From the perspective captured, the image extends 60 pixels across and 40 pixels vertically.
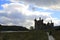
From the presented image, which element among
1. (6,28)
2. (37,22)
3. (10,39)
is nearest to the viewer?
(10,39)

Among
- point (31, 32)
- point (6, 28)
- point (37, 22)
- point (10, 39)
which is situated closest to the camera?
point (10, 39)

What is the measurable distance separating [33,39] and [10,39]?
3.17m

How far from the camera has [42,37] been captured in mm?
24688

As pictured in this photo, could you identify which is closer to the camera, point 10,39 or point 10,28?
point 10,39

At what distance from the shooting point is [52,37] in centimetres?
A: 2559

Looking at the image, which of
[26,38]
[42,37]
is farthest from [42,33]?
[26,38]

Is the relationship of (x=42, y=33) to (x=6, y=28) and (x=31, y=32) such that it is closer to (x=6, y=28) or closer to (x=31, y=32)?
(x=31, y=32)

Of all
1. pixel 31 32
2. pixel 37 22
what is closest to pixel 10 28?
pixel 37 22

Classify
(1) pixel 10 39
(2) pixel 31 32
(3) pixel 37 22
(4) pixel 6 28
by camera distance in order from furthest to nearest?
(3) pixel 37 22 → (4) pixel 6 28 → (2) pixel 31 32 → (1) pixel 10 39

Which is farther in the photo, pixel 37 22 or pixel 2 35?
pixel 37 22

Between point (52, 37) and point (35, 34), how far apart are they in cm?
255

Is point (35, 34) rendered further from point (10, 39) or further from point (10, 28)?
point (10, 28)

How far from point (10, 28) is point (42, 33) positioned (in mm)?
10802

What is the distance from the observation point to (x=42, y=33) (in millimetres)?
24797
